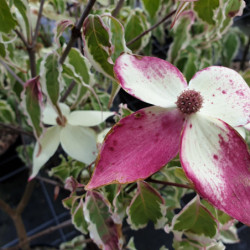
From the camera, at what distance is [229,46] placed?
1184 millimetres

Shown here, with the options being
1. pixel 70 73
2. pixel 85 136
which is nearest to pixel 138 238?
pixel 85 136

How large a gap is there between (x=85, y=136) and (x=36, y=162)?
0.09 m

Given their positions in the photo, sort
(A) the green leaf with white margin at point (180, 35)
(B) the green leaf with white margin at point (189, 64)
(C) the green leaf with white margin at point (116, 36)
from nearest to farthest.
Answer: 1. (C) the green leaf with white margin at point (116, 36)
2. (B) the green leaf with white margin at point (189, 64)
3. (A) the green leaf with white margin at point (180, 35)

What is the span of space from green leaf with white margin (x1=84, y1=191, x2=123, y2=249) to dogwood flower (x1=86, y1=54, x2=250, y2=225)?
184mm

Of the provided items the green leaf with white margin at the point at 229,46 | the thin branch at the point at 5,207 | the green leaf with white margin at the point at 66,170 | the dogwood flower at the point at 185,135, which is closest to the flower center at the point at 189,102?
the dogwood flower at the point at 185,135

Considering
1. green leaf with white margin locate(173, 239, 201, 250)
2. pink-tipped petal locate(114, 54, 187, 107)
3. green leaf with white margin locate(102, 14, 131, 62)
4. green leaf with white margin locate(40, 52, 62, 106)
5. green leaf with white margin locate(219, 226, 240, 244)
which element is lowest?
green leaf with white margin locate(219, 226, 240, 244)

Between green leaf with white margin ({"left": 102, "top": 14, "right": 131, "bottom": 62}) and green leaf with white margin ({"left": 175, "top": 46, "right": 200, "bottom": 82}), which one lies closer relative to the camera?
green leaf with white margin ({"left": 102, "top": 14, "right": 131, "bottom": 62})

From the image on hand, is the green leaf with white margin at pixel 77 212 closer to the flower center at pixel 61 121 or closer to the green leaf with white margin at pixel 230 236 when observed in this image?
the flower center at pixel 61 121

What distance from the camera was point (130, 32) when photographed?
2.24ft

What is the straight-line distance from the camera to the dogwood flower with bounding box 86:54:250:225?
0.27 m

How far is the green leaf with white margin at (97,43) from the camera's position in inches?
13.6

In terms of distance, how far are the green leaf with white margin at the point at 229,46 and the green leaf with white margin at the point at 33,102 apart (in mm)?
974

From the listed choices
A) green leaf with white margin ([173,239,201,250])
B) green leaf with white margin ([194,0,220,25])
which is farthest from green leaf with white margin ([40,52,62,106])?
green leaf with white margin ([173,239,201,250])

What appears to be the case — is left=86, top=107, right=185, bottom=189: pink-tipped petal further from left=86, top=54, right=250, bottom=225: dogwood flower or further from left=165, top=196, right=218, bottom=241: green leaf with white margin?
left=165, top=196, right=218, bottom=241: green leaf with white margin
